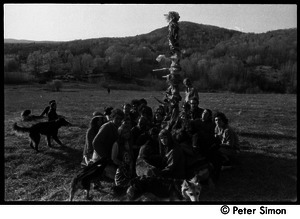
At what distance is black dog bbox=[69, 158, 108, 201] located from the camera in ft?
20.4

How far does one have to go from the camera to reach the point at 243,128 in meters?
12.9

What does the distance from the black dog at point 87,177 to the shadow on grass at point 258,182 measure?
211 cm

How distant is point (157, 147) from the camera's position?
677 centimetres

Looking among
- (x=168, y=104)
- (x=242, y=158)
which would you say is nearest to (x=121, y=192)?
(x=242, y=158)

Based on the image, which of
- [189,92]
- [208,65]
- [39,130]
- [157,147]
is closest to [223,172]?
[157,147]

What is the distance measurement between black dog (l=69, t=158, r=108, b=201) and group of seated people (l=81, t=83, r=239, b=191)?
0.71 feet

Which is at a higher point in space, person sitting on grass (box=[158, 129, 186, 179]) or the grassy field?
person sitting on grass (box=[158, 129, 186, 179])

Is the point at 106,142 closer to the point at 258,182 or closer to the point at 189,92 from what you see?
the point at 258,182

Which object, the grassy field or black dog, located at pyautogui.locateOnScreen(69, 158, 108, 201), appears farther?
the grassy field

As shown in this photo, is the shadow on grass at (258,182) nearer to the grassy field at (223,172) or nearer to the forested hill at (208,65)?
the grassy field at (223,172)

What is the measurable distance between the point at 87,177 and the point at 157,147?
1.53 m

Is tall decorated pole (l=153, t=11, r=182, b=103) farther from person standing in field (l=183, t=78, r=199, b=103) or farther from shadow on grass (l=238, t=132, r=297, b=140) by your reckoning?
shadow on grass (l=238, t=132, r=297, b=140)

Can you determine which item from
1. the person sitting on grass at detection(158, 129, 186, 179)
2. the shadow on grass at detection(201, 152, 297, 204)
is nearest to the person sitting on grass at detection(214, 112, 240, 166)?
the shadow on grass at detection(201, 152, 297, 204)

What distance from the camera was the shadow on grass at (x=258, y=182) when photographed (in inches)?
258
